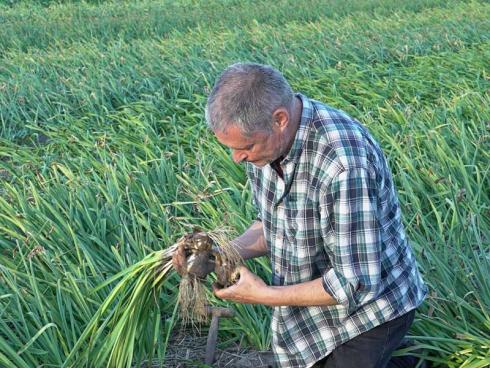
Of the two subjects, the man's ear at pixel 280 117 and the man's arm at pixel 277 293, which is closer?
the man's ear at pixel 280 117

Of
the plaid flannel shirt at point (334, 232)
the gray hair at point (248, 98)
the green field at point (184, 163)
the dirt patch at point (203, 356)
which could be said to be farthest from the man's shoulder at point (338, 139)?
the dirt patch at point (203, 356)

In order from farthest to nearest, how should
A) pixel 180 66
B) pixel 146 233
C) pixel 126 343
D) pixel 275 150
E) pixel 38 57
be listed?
1. pixel 38 57
2. pixel 180 66
3. pixel 146 233
4. pixel 126 343
5. pixel 275 150

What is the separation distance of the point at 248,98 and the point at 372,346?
2.51 ft

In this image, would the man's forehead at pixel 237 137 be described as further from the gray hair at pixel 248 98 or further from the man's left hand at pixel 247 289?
the man's left hand at pixel 247 289

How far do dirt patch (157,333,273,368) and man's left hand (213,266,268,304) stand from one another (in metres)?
0.51

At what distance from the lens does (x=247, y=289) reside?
1.80 m

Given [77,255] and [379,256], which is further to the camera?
[77,255]

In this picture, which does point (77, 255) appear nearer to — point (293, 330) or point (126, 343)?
point (126, 343)

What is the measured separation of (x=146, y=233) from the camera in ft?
9.04

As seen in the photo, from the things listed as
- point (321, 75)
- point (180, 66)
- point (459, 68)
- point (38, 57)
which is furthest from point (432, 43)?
point (38, 57)

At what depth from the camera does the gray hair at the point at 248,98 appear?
155cm

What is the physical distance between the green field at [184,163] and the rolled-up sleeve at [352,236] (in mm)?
455

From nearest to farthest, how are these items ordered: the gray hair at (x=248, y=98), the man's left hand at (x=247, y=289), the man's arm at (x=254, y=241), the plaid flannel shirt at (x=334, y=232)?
the gray hair at (x=248, y=98) < the plaid flannel shirt at (x=334, y=232) < the man's left hand at (x=247, y=289) < the man's arm at (x=254, y=241)

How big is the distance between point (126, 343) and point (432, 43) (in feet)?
16.9
